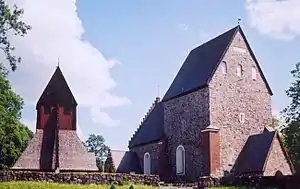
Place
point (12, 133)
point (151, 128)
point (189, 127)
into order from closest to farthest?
point (189, 127), point (151, 128), point (12, 133)

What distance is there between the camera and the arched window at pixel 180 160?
40794 mm

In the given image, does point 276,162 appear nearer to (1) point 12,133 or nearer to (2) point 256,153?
(2) point 256,153

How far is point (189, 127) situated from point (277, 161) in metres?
7.79

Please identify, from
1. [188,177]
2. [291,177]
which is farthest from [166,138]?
[291,177]

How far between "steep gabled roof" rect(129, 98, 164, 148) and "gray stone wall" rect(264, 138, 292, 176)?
11.8 metres

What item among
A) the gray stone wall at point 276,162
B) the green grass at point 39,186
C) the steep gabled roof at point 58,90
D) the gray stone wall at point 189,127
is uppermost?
the steep gabled roof at point 58,90

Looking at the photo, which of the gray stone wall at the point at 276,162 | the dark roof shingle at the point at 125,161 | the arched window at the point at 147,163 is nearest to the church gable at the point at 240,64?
the gray stone wall at the point at 276,162

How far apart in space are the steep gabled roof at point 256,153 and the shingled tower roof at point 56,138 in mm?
11153

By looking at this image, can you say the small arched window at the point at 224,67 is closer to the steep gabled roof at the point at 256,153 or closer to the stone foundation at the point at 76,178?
the steep gabled roof at the point at 256,153

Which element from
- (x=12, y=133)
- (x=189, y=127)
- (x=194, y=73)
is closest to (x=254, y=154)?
(x=189, y=127)

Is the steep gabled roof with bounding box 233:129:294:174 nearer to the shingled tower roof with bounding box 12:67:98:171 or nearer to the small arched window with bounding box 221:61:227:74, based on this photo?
the small arched window with bounding box 221:61:227:74

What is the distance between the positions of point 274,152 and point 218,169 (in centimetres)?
423

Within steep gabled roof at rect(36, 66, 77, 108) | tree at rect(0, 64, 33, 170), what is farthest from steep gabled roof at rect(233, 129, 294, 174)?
tree at rect(0, 64, 33, 170)

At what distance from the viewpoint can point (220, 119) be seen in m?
37.9
